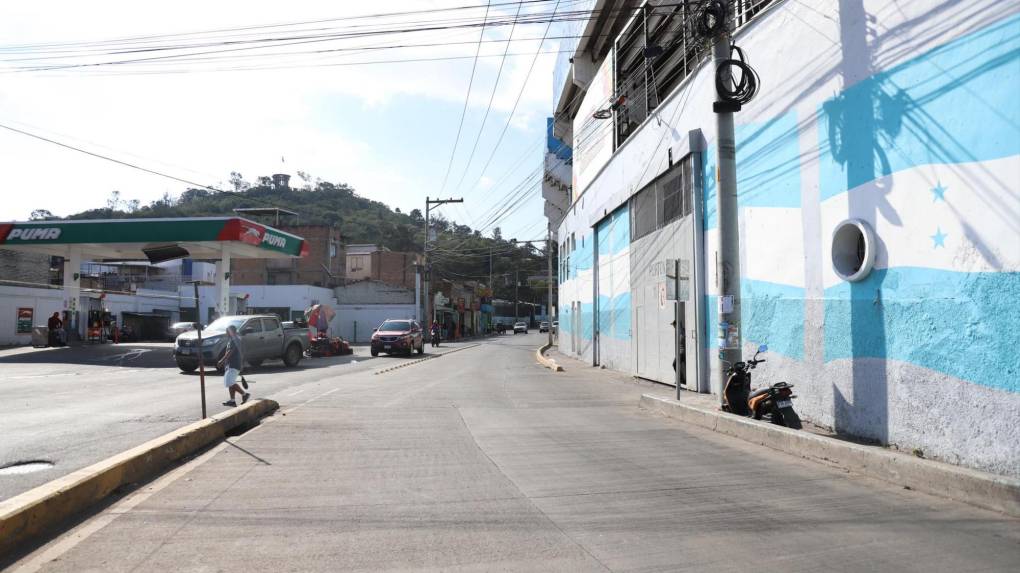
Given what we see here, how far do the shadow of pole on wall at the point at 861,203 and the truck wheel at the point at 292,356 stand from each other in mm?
17965

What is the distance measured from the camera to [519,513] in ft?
17.4

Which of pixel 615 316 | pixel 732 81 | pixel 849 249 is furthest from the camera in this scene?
Answer: pixel 615 316

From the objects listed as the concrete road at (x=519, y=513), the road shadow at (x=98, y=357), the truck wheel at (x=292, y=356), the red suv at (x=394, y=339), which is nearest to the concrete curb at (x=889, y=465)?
the concrete road at (x=519, y=513)

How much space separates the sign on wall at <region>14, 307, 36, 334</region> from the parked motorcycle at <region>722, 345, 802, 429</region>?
3474 cm

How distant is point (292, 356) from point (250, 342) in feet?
7.51

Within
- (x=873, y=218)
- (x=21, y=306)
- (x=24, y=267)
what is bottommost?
(x=21, y=306)

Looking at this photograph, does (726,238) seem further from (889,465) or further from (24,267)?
(24,267)

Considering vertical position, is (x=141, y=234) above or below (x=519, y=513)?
above

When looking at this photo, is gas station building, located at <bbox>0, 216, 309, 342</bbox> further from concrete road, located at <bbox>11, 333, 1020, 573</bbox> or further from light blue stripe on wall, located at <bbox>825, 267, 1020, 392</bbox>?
light blue stripe on wall, located at <bbox>825, 267, 1020, 392</bbox>

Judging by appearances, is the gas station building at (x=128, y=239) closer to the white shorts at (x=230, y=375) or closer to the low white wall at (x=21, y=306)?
the low white wall at (x=21, y=306)

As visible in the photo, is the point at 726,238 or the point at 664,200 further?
the point at 664,200

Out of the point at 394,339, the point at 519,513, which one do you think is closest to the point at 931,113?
the point at 519,513

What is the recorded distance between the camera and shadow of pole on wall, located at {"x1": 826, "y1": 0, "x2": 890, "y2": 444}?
776 centimetres

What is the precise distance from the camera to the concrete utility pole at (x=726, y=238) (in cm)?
1019
